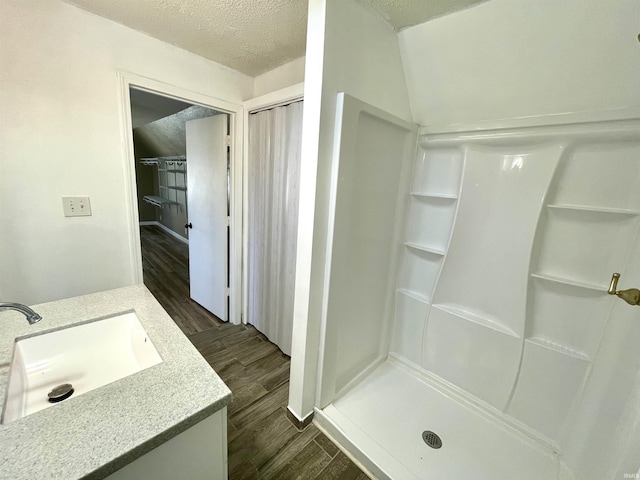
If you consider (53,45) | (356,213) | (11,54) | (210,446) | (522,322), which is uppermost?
(53,45)

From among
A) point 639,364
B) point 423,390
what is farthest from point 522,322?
point 423,390

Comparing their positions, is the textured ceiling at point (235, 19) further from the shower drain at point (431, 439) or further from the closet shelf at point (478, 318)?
the shower drain at point (431, 439)

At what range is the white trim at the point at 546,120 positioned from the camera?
106 cm

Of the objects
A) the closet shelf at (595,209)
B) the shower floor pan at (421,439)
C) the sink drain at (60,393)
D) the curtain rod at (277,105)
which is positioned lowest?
the shower floor pan at (421,439)

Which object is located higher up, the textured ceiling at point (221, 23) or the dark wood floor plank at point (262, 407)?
the textured ceiling at point (221, 23)

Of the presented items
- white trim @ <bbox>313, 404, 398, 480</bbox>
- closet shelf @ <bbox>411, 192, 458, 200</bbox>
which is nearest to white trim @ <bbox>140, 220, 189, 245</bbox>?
white trim @ <bbox>313, 404, 398, 480</bbox>

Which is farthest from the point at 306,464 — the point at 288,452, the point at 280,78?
the point at 280,78

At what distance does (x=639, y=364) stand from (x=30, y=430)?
190 cm

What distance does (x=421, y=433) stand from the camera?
56.6 inches

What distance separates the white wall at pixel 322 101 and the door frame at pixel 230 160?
1.17 metres

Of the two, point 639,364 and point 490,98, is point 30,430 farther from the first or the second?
point 490,98

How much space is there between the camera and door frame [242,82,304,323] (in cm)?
169

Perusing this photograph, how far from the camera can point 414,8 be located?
1.20 m

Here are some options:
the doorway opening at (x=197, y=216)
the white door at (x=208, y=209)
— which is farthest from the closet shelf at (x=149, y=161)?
the white door at (x=208, y=209)
